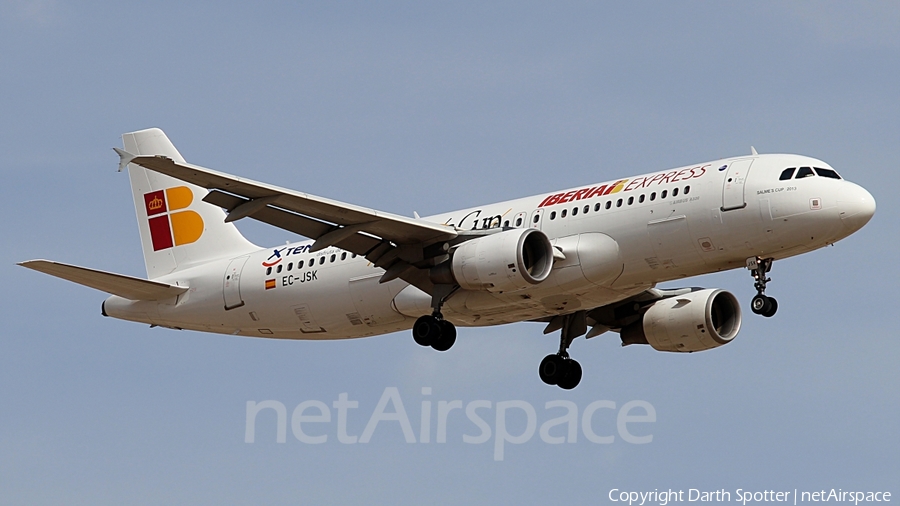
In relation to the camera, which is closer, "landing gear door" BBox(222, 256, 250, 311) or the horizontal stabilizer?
the horizontal stabilizer

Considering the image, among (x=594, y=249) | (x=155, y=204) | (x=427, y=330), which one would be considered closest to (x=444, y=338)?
(x=427, y=330)

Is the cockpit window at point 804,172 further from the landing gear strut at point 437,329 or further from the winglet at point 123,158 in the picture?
the winglet at point 123,158

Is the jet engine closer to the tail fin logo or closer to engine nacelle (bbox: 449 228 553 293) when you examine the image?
engine nacelle (bbox: 449 228 553 293)

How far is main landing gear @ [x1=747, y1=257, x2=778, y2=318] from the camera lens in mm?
35281

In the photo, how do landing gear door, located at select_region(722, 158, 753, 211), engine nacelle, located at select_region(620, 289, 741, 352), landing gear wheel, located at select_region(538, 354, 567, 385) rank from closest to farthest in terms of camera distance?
1. landing gear door, located at select_region(722, 158, 753, 211)
2. engine nacelle, located at select_region(620, 289, 741, 352)
3. landing gear wheel, located at select_region(538, 354, 567, 385)

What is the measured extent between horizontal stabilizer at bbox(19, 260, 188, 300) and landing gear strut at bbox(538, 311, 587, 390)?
1104 cm

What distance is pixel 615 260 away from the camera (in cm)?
3597

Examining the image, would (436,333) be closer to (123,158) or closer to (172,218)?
(123,158)

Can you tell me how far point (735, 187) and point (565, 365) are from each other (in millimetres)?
9536

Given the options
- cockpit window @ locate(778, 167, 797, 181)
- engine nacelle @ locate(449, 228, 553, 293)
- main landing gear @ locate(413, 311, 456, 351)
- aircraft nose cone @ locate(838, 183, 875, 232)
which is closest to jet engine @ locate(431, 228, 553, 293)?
engine nacelle @ locate(449, 228, 553, 293)

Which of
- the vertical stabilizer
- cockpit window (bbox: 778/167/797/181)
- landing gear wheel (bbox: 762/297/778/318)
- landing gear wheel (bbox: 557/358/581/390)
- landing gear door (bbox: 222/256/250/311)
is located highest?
the vertical stabilizer

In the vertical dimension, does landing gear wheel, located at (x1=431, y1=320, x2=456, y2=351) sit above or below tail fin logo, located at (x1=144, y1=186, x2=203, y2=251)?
below

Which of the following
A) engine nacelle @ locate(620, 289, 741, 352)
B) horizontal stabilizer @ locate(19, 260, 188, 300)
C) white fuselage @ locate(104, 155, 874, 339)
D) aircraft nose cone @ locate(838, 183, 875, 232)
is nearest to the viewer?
aircraft nose cone @ locate(838, 183, 875, 232)

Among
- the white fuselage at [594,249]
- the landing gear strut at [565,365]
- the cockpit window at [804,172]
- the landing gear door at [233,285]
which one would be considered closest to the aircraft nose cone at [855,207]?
the white fuselage at [594,249]
